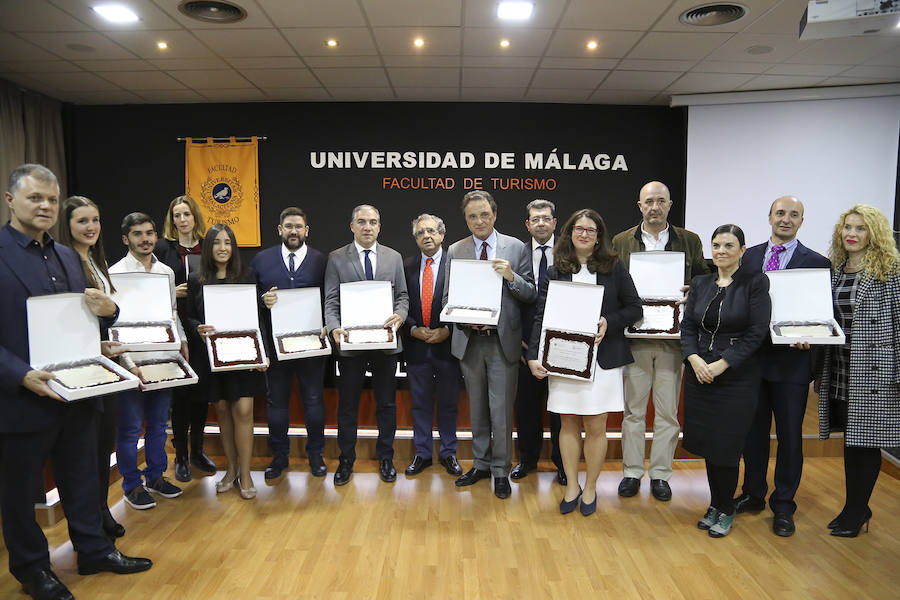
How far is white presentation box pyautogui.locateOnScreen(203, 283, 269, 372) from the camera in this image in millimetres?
Answer: 3025

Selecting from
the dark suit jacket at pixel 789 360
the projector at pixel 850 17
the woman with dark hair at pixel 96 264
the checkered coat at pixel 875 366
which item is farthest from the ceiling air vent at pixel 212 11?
the checkered coat at pixel 875 366

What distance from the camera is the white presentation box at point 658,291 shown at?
3000 mm

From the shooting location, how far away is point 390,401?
11.5ft

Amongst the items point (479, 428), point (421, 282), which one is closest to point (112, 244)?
point (421, 282)

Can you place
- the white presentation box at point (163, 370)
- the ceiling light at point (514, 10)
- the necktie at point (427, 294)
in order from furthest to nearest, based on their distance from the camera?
the ceiling light at point (514, 10), the necktie at point (427, 294), the white presentation box at point (163, 370)

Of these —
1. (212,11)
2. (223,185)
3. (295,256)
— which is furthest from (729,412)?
(223,185)

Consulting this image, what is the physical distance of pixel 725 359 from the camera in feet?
8.68

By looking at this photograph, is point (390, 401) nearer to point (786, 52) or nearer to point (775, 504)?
point (775, 504)

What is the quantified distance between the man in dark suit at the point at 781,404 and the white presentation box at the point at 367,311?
6.55ft

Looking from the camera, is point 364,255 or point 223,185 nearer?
point 364,255

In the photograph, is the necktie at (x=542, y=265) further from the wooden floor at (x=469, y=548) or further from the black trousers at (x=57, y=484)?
the black trousers at (x=57, y=484)

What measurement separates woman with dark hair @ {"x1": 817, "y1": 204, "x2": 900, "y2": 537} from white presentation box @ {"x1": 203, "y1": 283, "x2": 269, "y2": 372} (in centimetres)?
305

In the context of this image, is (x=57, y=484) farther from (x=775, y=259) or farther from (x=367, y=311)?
(x=775, y=259)

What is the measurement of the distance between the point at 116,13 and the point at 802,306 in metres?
5.03
